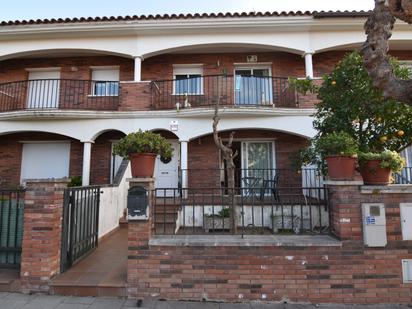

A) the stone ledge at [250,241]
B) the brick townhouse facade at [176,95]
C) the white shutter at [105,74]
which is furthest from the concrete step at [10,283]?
the white shutter at [105,74]

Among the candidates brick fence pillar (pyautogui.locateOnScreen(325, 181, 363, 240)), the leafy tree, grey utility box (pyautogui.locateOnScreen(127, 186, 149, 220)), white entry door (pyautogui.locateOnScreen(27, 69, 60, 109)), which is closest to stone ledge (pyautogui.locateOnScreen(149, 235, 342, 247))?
brick fence pillar (pyautogui.locateOnScreen(325, 181, 363, 240))

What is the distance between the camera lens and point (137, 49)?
30.8ft

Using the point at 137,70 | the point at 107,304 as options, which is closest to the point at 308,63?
the point at 137,70

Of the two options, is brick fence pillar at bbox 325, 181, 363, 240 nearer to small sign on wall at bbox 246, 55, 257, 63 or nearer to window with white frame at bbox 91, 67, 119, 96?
small sign on wall at bbox 246, 55, 257, 63

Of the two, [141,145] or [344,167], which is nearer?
[344,167]

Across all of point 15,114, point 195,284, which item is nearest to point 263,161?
point 195,284

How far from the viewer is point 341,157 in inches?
154

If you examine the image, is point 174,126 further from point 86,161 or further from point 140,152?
point 140,152

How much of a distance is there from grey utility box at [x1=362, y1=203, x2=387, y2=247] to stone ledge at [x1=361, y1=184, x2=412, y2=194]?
21 cm

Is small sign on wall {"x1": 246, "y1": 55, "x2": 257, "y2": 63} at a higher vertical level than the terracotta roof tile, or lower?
lower

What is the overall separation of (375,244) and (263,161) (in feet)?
20.4

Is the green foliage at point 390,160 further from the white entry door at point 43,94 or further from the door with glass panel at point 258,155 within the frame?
the white entry door at point 43,94

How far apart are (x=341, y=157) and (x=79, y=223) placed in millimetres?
4558

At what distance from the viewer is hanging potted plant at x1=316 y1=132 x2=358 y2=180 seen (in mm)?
3900
